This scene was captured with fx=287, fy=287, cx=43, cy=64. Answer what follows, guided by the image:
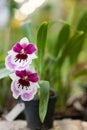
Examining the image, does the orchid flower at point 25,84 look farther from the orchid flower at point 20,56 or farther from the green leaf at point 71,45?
the green leaf at point 71,45

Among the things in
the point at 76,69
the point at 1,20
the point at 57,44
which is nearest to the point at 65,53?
the point at 57,44

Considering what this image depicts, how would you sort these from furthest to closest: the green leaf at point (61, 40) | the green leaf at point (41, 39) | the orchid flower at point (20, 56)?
the green leaf at point (61, 40) → the green leaf at point (41, 39) → the orchid flower at point (20, 56)

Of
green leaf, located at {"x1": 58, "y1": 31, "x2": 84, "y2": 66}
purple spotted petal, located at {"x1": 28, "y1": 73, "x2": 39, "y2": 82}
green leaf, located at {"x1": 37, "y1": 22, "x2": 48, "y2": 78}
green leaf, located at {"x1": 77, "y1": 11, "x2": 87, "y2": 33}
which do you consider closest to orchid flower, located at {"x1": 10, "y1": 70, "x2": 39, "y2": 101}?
purple spotted petal, located at {"x1": 28, "y1": 73, "x2": 39, "y2": 82}

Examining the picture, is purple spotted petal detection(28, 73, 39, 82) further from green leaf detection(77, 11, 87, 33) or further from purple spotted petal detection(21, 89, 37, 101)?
green leaf detection(77, 11, 87, 33)

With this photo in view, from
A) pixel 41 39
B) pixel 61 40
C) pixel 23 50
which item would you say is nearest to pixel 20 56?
pixel 23 50

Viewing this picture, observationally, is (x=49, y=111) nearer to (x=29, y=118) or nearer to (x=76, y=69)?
(x=29, y=118)

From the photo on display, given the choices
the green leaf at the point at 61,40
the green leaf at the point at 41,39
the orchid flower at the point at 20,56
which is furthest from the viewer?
the green leaf at the point at 61,40

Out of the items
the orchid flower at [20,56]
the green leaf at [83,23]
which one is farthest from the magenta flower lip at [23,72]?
the green leaf at [83,23]
